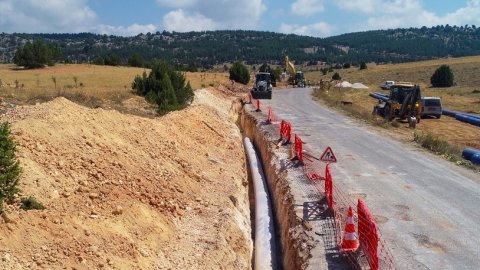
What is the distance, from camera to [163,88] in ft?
98.1

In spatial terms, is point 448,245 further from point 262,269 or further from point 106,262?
point 106,262

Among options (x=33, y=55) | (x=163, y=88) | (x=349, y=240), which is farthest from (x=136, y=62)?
(x=349, y=240)

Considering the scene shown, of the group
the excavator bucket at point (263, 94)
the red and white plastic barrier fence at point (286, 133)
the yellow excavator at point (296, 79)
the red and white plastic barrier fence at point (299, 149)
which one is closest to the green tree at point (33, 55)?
the excavator bucket at point (263, 94)

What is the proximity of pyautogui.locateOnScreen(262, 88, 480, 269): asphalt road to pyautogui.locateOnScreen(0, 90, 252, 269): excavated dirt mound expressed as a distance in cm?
355

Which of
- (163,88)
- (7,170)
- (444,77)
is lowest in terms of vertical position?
(444,77)

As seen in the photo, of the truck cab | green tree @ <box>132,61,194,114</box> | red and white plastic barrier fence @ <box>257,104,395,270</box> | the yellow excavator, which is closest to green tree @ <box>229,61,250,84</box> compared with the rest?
the yellow excavator

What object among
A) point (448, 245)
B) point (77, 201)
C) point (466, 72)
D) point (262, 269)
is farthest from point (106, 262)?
point (466, 72)

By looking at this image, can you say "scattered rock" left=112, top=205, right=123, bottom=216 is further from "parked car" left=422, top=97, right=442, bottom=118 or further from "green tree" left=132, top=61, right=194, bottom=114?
"parked car" left=422, top=97, right=442, bottom=118

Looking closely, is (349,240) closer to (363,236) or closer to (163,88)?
(363,236)

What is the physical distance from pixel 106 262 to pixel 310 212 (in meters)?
5.58

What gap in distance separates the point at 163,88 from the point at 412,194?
19427 mm

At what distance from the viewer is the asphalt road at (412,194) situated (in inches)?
379

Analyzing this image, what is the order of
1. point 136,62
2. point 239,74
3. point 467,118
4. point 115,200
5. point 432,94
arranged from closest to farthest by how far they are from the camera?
point 115,200 → point 467,118 → point 432,94 → point 239,74 → point 136,62

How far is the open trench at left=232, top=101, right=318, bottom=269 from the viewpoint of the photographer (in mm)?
10023
